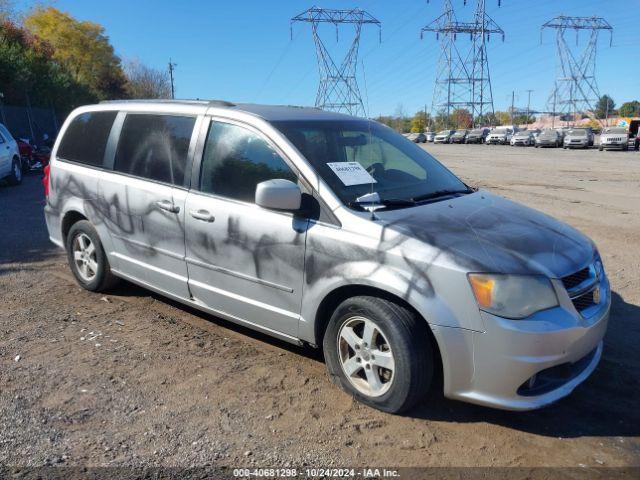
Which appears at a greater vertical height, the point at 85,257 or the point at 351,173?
the point at 351,173

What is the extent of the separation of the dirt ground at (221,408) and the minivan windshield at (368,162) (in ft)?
4.36

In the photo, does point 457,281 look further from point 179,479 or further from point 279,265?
point 179,479

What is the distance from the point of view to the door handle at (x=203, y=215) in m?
4.01

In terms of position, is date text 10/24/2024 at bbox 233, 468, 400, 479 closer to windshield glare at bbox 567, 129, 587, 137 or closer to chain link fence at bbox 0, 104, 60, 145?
chain link fence at bbox 0, 104, 60, 145

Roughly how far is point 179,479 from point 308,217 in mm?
1682

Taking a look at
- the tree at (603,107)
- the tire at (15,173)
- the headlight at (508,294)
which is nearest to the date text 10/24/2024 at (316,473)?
the headlight at (508,294)

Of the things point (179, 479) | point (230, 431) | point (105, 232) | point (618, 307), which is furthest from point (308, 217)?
point (618, 307)

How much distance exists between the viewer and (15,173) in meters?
14.7

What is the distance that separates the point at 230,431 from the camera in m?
3.16

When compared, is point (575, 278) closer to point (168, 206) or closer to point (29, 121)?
point (168, 206)

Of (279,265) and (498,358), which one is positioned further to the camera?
(279,265)

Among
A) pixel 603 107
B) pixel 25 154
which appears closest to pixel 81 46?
pixel 25 154

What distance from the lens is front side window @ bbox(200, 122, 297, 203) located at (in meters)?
3.83

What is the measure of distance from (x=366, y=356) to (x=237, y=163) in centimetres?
168
